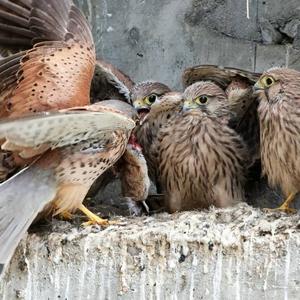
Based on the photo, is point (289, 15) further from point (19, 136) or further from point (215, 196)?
point (19, 136)

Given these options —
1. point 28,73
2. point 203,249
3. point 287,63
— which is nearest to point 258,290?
point 203,249

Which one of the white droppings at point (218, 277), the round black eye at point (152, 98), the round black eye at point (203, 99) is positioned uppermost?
the round black eye at point (203, 99)

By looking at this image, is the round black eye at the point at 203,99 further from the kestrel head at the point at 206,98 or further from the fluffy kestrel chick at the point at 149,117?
the fluffy kestrel chick at the point at 149,117

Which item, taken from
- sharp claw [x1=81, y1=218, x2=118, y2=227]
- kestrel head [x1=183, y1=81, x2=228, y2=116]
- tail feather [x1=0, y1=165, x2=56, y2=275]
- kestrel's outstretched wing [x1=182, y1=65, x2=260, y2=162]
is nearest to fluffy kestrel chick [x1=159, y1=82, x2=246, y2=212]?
kestrel head [x1=183, y1=81, x2=228, y2=116]

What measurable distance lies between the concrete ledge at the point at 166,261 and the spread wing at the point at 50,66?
56 cm

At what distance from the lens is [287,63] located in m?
5.18

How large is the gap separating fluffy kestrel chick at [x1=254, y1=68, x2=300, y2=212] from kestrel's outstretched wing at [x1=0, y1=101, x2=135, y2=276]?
67 cm

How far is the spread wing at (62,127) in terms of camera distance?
12.0 ft

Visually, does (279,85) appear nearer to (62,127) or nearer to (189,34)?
(189,34)

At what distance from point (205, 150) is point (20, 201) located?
1.08m

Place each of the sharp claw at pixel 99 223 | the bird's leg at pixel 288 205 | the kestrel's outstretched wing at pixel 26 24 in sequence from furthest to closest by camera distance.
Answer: the kestrel's outstretched wing at pixel 26 24 < the bird's leg at pixel 288 205 < the sharp claw at pixel 99 223

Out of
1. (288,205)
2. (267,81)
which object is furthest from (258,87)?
(288,205)

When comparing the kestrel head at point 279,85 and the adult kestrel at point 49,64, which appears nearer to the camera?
the adult kestrel at point 49,64

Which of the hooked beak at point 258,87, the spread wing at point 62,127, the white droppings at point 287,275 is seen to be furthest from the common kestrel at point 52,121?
the white droppings at point 287,275
